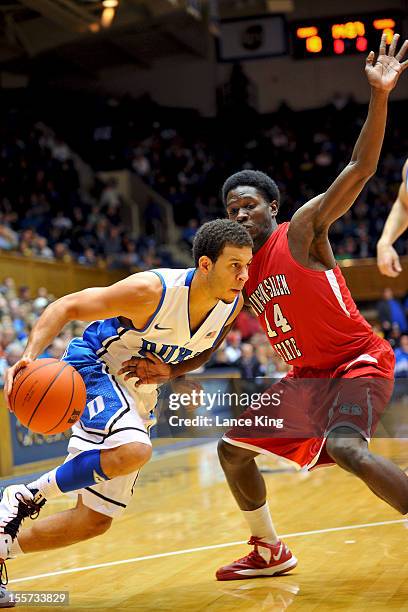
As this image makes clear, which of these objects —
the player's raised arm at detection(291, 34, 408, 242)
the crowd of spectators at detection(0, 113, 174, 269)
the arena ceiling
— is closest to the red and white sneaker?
the player's raised arm at detection(291, 34, 408, 242)

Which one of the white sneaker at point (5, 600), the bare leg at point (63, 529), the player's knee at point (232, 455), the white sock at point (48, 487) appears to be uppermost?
the white sock at point (48, 487)

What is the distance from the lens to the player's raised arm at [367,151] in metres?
3.56

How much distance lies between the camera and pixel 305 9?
64.6 feet

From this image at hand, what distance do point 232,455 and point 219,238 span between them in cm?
118

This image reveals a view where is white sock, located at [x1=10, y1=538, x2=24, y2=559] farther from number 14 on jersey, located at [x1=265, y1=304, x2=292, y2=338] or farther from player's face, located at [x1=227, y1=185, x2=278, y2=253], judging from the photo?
player's face, located at [x1=227, y1=185, x2=278, y2=253]

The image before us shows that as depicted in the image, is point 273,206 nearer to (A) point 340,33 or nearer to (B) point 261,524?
(B) point 261,524

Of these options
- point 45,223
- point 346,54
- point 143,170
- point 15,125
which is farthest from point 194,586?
point 143,170

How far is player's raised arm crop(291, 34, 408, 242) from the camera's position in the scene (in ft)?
11.7

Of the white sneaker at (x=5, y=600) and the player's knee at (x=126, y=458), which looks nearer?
the player's knee at (x=126, y=458)

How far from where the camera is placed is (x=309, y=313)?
4012 mm

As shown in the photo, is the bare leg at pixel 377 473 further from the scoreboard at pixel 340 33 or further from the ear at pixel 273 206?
the scoreboard at pixel 340 33

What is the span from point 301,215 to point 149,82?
831 inches

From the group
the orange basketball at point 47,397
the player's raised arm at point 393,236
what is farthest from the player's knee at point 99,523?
the player's raised arm at point 393,236

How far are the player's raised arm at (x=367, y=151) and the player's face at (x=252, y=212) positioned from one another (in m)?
0.38
